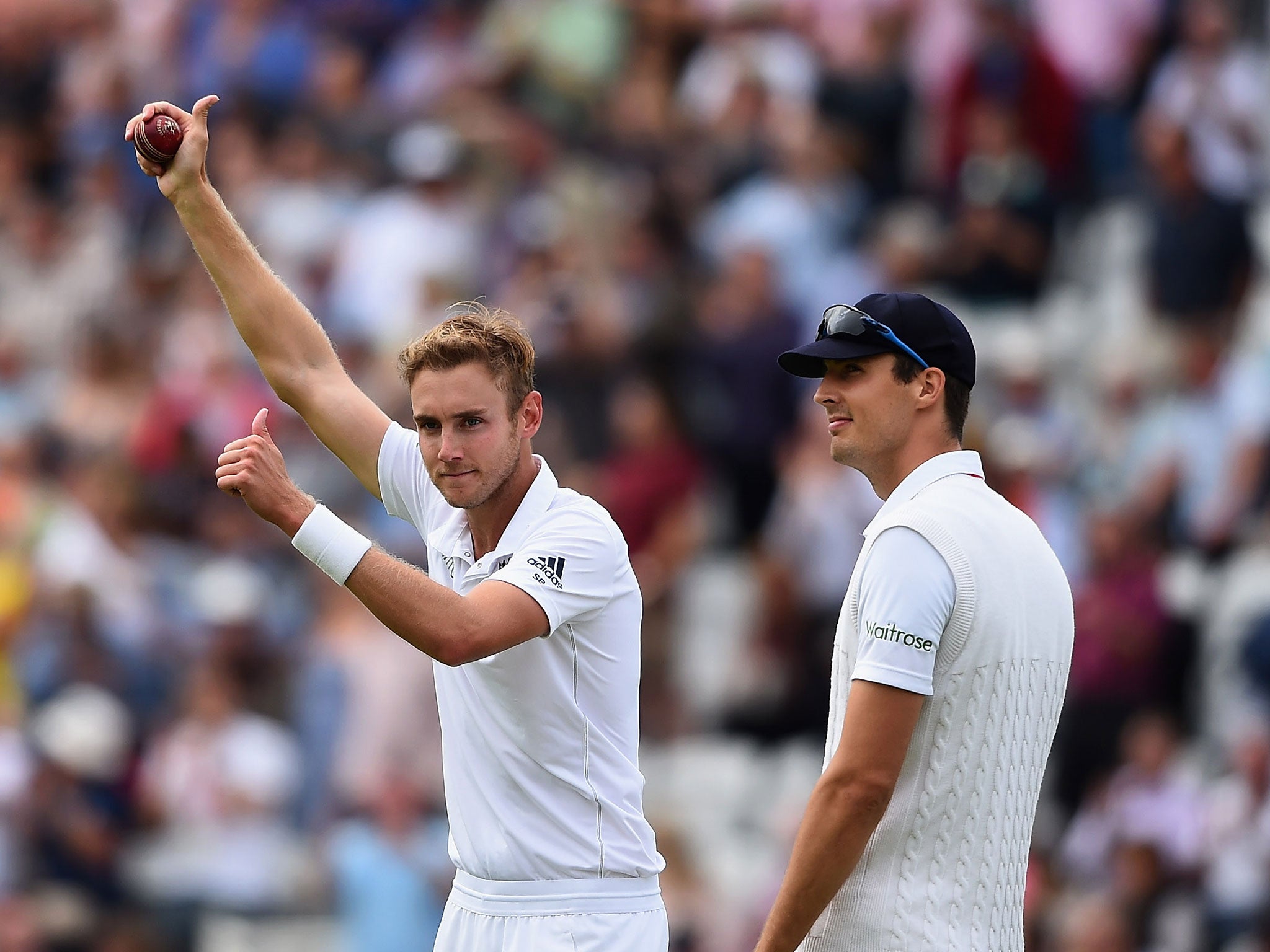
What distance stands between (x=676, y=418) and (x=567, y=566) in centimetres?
672

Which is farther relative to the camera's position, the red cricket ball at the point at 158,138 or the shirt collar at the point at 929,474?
the red cricket ball at the point at 158,138

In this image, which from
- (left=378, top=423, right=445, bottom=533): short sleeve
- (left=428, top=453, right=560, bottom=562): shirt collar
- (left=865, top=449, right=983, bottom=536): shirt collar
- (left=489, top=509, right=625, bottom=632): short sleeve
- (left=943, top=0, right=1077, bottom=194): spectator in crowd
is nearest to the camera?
(left=865, top=449, right=983, bottom=536): shirt collar

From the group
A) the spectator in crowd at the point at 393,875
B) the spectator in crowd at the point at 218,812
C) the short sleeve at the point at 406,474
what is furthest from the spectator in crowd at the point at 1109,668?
the short sleeve at the point at 406,474

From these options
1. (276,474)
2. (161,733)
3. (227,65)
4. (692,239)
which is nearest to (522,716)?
(276,474)

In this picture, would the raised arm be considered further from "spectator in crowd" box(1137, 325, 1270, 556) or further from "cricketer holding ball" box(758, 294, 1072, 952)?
"spectator in crowd" box(1137, 325, 1270, 556)

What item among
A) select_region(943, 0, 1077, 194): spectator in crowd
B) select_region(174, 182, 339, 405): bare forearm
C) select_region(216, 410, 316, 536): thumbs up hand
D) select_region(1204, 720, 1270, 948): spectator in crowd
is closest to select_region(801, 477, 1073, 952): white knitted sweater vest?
select_region(216, 410, 316, 536): thumbs up hand

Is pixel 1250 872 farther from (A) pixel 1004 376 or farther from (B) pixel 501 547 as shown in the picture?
(B) pixel 501 547

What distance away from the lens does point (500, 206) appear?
1276cm

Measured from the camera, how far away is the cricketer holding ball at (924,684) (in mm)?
4059

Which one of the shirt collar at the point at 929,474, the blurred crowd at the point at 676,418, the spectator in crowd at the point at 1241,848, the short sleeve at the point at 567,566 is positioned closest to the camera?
the shirt collar at the point at 929,474

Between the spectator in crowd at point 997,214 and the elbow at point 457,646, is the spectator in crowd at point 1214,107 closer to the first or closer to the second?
the spectator in crowd at point 997,214

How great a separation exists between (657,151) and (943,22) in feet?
6.66

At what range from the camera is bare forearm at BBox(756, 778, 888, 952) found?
159 inches

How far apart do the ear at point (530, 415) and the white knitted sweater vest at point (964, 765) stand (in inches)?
35.5
